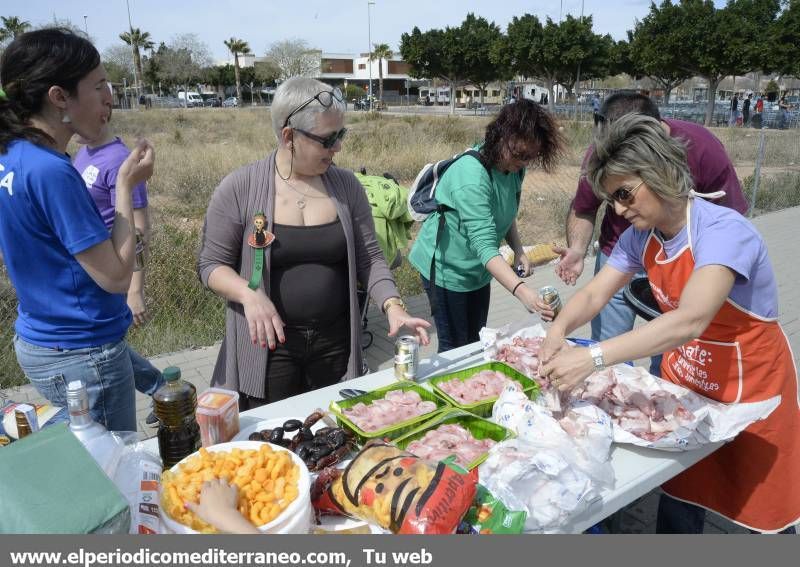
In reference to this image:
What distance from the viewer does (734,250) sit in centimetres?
189

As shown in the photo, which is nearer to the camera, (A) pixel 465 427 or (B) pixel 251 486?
(B) pixel 251 486

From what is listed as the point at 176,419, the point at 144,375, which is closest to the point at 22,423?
the point at 176,419

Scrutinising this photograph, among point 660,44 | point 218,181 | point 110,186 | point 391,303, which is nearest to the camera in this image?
point 391,303

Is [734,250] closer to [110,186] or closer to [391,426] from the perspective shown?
[391,426]

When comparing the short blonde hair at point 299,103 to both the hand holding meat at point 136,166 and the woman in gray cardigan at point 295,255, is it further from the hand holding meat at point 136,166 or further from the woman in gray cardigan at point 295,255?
the hand holding meat at point 136,166

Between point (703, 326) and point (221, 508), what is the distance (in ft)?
5.14

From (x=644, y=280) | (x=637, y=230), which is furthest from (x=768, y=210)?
(x=637, y=230)

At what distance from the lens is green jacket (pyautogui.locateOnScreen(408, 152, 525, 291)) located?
10.1 ft

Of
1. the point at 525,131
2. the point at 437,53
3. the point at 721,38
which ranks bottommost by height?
the point at 525,131

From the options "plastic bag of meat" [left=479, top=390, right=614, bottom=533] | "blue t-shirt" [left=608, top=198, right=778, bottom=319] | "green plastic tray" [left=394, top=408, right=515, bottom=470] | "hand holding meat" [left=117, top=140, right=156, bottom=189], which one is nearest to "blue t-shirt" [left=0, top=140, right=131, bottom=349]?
"hand holding meat" [left=117, top=140, right=156, bottom=189]

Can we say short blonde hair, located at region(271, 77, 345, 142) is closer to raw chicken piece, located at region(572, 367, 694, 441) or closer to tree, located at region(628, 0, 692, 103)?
raw chicken piece, located at region(572, 367, 694, 441)

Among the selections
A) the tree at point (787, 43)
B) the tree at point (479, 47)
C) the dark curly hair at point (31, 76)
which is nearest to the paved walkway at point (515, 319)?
the dark curly hair at point (31, 76)

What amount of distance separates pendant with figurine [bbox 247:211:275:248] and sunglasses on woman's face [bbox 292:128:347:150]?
376mm
